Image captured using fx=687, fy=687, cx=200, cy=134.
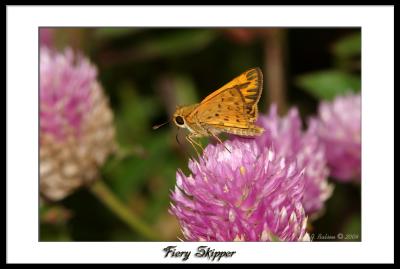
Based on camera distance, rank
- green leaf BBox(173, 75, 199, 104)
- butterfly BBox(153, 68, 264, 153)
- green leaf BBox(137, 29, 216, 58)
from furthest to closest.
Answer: green leaf BBox(173, 75, 199, 104) < green leaf BBox(137, 29, 216, 58) < butterfly BBox(153, 68, 264, 153)

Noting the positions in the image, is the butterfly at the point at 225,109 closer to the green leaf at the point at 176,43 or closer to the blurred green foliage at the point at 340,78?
the blurred green foliage at the point at 340,78

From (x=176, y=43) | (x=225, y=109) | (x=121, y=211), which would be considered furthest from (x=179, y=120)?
(x=176, y=43)

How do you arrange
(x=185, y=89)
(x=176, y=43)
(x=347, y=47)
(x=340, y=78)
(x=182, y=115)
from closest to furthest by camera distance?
(x=182, y=115) → (x=340, y=78) → (x=347, y=47) → (x=176, y=43) → (x=185, y=89)

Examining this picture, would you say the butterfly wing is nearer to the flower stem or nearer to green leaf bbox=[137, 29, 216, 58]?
the flower stem

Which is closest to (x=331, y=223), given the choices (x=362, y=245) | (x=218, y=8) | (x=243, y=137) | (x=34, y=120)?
(x=362, y=245)

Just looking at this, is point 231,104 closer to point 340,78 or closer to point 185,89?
point 340,78

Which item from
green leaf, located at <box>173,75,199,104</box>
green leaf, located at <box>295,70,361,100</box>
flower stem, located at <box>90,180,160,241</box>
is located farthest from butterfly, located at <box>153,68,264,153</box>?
green leaf, located at <box>173,75,199,104</box>

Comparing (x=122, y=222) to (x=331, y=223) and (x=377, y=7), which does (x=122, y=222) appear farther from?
(x=377, y=7)
